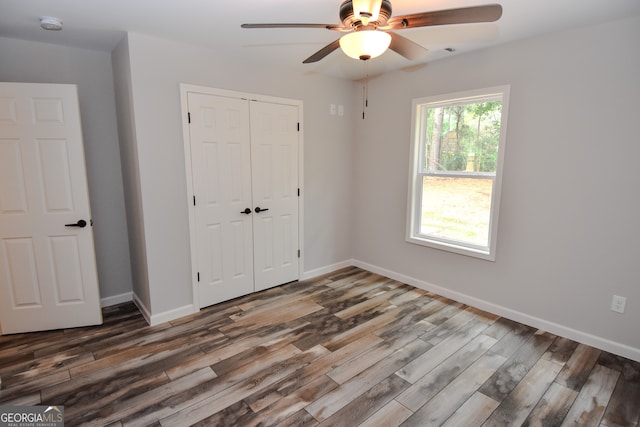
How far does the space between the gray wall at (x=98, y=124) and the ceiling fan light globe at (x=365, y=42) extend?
2650 mm

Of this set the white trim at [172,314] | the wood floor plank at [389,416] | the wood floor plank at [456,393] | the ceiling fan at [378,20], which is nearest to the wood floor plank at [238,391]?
the wood floor plank at [389,416]

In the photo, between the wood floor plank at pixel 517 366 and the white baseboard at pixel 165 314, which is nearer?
the wood floor plank at pixel 517 366

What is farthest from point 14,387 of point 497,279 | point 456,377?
point 497,279

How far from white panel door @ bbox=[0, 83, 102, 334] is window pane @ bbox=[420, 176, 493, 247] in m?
3.38

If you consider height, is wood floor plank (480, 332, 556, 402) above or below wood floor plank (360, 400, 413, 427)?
above

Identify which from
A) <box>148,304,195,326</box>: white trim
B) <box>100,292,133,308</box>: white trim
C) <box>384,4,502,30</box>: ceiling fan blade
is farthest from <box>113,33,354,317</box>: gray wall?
<box>384,4,502,30</box>: ceiling fan blade

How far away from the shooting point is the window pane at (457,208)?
3.24m

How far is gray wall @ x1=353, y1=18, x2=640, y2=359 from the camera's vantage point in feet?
7.86

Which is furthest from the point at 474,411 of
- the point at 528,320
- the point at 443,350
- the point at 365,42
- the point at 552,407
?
the point at 365,42

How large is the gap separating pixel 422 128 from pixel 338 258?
6.56 feet

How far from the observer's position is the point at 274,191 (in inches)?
145

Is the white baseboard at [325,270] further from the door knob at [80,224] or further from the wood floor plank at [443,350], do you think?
the door knob at [80,224]

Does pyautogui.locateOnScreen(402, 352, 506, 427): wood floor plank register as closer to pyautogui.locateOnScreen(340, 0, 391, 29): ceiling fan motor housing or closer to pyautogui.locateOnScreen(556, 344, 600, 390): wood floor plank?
pyautogui.locateOnScreen(556, 344, 600, 390): wood floor plank

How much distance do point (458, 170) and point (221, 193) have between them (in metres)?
2.45
